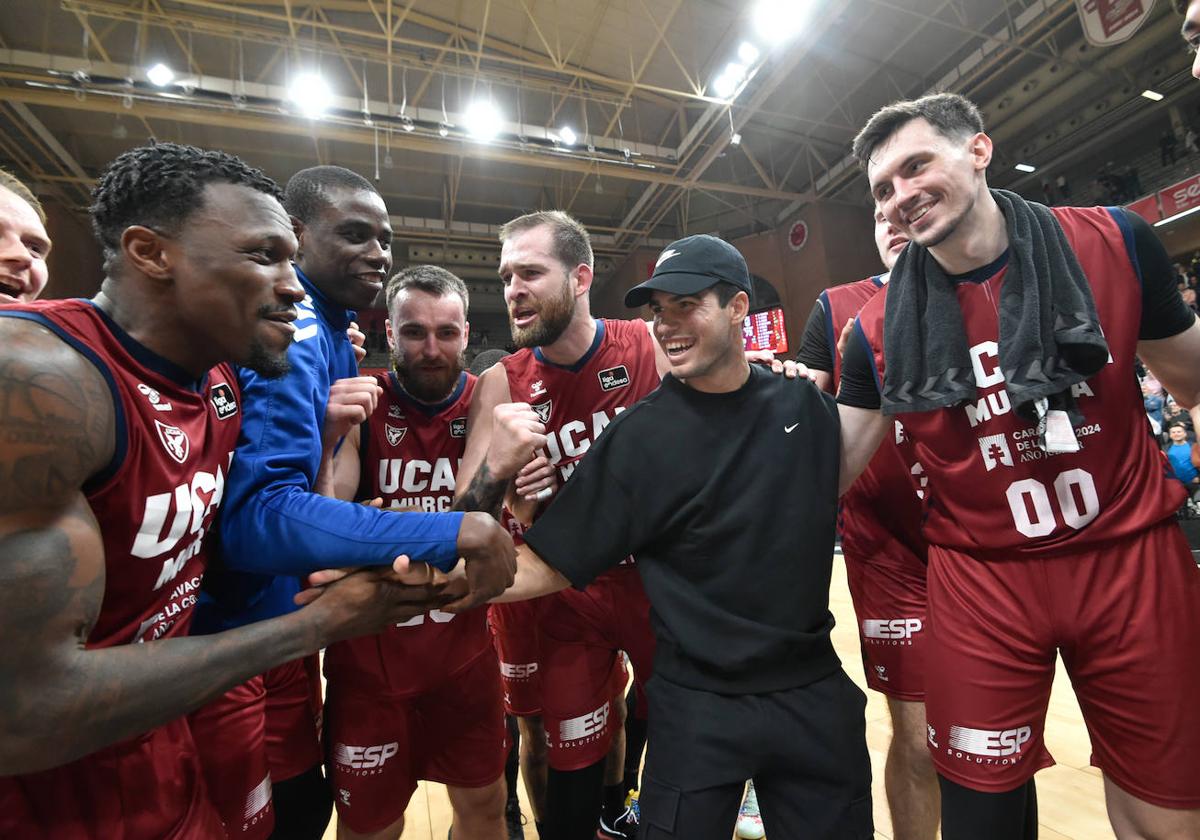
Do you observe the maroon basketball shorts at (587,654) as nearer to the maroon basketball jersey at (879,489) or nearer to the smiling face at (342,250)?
the maroon basketball jersey at (879,489)

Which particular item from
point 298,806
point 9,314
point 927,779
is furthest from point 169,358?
point 927,779

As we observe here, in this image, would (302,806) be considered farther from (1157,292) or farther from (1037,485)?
(1157,292)

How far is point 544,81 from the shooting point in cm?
1040

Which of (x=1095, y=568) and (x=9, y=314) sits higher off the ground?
(x=9, y=314)

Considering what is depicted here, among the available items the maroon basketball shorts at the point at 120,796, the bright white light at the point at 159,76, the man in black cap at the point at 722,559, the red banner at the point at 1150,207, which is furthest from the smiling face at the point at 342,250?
the red banner at the point at 1150,207

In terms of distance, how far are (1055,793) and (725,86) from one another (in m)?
9.73

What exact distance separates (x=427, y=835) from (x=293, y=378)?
8.95ft

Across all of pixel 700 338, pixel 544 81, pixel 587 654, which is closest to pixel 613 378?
pixel 700 338

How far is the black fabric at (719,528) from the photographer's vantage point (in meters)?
1.73

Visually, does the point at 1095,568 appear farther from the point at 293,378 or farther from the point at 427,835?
the point at 427,835

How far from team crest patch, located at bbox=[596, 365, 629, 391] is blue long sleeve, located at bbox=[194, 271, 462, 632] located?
46.7 inches

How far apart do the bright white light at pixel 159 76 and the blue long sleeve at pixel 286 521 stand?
9.03 meters

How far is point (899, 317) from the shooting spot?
1939mm

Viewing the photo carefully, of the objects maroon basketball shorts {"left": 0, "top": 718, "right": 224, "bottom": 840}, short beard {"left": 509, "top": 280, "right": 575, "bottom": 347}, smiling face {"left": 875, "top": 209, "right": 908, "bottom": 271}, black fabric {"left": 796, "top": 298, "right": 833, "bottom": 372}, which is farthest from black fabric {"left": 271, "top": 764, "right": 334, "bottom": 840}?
smiling face {"left": 875, "top": 209, "right": 908, "bottom": 271}
